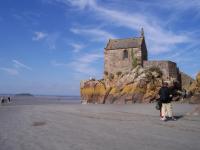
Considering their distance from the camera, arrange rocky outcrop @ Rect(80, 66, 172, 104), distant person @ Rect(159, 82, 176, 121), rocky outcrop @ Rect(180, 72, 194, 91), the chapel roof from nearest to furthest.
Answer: distant person @ Rect(159, 82, 176, 121) → rocky outcrop @ Rect(80, 66, 172, 104) → rocky outcrop @ Rect(180, 72, 194, 91) → the chapel roof

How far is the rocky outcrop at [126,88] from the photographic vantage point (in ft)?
135

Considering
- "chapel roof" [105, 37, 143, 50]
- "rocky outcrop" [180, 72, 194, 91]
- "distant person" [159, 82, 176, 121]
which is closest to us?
"distant person" [159, 82, 176, 121]

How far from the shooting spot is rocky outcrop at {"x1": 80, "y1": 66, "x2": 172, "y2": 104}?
135ft

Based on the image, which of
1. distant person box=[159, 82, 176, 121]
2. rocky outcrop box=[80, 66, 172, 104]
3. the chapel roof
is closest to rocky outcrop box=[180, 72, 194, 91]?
rocky outcrop box=[80, 66, 172, 104]

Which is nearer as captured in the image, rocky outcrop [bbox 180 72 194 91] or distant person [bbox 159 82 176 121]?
distant person [bbox 159 82 176 121]

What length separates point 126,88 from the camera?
141ft

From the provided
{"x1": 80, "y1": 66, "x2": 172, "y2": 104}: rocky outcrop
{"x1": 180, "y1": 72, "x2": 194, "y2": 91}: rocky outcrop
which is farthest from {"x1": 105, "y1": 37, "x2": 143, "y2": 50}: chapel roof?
{"x1": 180, "y1": 72, "x2": 194, "y2": 91}: rocky outcrop

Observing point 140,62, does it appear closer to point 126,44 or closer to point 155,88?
point 126,44

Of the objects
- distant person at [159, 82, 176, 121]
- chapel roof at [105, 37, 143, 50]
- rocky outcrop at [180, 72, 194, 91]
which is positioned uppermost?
chapel roof at [105, 37, 143, 50]

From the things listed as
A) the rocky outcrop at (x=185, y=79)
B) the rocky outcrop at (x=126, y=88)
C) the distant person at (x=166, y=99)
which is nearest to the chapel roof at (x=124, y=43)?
the rocky outcrop at (x=126, y=88)

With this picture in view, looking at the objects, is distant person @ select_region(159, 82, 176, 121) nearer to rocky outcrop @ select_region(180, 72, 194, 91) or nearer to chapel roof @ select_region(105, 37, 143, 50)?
chapel roof @ select_region(105, 37, 143, 50)

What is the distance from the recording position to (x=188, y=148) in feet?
26.9

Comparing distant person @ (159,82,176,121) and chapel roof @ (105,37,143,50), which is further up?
chapel roof @ (105,37,143,50)

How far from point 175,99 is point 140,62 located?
1358 cm
